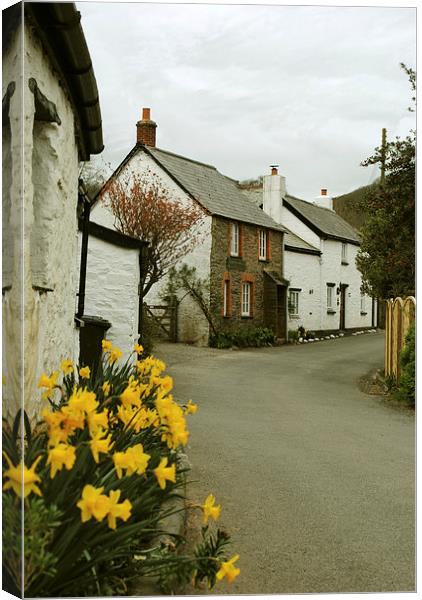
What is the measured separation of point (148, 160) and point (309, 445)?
6.93 ft

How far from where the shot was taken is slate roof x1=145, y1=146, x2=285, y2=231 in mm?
4156

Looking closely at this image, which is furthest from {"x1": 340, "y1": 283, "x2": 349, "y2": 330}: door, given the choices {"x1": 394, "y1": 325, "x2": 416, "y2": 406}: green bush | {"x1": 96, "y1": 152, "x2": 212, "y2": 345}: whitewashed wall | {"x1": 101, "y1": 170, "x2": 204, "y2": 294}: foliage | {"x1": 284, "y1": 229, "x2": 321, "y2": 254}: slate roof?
{"x1": 284, "y1": 229, "x2": 321, "y2": 254}: slate roof

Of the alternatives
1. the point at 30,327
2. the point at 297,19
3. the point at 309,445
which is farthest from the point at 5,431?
the point at 297,19

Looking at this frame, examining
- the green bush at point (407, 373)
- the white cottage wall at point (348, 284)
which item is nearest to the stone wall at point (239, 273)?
the white cottage wall at point (348, 284)

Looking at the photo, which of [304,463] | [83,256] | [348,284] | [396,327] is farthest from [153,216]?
[304,463]

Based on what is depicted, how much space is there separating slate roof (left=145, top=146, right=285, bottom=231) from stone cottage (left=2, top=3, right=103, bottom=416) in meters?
0.55

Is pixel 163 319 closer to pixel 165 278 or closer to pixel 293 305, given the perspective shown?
pixel 165 278

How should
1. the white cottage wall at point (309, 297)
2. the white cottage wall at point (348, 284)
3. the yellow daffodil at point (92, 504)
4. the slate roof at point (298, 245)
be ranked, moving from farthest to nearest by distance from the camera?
the slate roof at point (298, 245) < the white cottage wall at point (309, 297) < the white cottage wall at point (348, 284) < the yellow daffodil at point (92, 504)

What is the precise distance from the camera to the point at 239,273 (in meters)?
9.56

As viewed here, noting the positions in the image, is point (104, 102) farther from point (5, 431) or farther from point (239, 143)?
point (5, 431)

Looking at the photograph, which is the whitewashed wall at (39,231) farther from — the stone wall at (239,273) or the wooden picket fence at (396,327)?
the wooden picket fence at (396,327)

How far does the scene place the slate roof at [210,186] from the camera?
4156mm

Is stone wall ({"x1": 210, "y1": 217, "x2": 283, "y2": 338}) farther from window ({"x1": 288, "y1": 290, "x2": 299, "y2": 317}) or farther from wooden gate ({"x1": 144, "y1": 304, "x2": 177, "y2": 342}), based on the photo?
wooden gate ({"x1": 144, "y1": 304, "x2": 177, "y2": 342})

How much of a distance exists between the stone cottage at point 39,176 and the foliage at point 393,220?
5.82 feet
